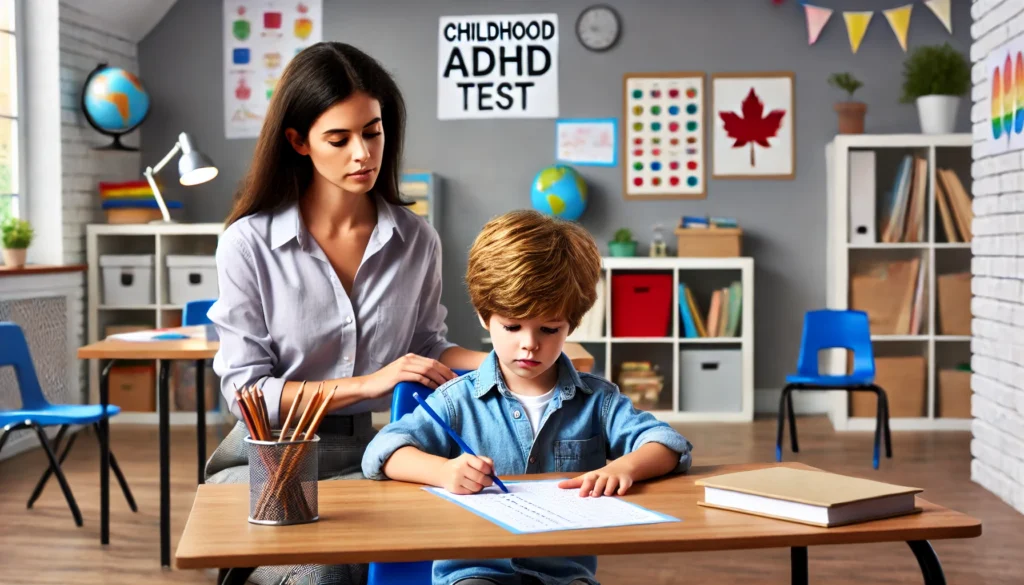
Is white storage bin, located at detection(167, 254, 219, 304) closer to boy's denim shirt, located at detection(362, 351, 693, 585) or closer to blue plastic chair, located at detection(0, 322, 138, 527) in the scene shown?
blue plastic chair, located at detection(0, 322, 138, 527)

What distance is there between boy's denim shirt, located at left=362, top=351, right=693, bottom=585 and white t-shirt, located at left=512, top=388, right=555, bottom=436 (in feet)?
0.05

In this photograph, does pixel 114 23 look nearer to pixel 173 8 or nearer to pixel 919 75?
pixel 173 8

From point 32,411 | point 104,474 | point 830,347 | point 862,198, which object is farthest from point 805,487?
point 862,198

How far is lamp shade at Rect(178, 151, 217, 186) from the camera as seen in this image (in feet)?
15.2

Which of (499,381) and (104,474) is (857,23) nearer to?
(104,474)


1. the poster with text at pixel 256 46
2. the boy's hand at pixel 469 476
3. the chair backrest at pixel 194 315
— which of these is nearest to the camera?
the boy's hand at pixel 469 476

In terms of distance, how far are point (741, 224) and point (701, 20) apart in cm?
120

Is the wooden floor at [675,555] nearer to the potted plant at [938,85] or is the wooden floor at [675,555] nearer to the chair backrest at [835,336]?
the chair backrest at [835,336]

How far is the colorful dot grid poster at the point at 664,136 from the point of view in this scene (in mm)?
6582

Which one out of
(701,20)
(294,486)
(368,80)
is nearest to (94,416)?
(368,80)

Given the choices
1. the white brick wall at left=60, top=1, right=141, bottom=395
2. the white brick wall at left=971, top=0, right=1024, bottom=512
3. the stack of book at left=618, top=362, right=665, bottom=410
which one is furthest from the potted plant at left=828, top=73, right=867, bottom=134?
the white brick wall at left=60, top=1, right=141, bottom=395

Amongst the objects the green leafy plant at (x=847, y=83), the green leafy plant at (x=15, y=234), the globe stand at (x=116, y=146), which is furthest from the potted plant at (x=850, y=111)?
the green leafy plant at (x=15, y=234)

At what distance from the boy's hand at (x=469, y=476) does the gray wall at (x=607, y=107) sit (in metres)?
5.14

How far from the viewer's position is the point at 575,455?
1.71m
